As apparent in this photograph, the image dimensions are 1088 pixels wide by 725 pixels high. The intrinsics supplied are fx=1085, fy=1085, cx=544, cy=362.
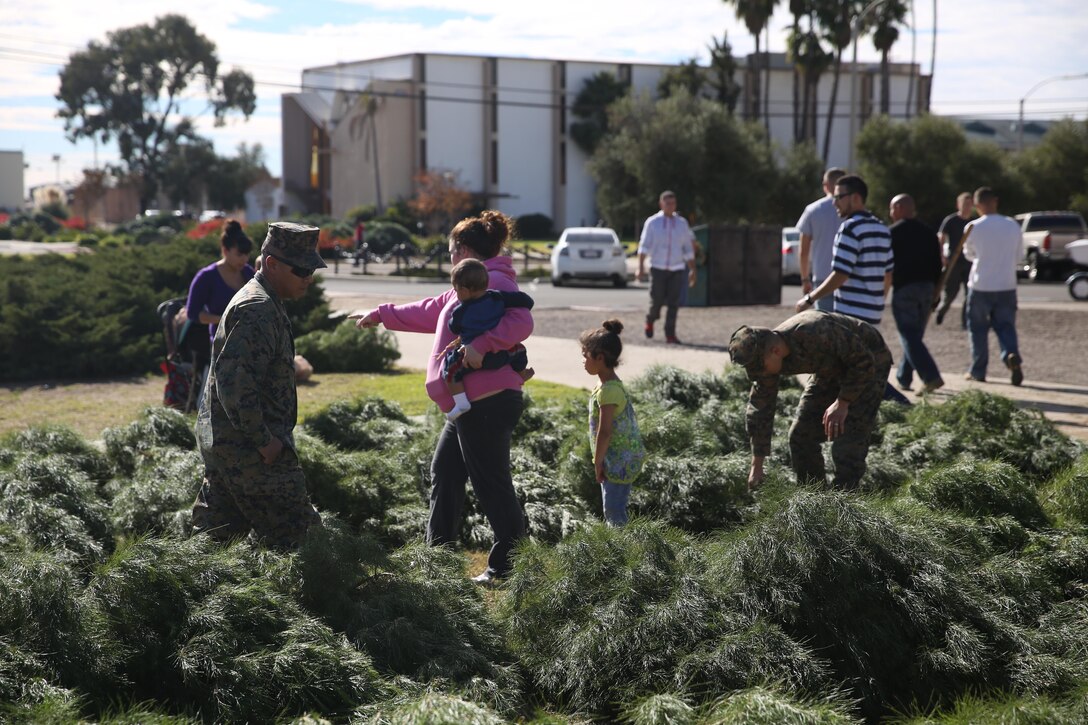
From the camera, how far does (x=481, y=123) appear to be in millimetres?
70375

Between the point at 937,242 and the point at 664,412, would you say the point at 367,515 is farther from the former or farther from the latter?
the point at 937,242

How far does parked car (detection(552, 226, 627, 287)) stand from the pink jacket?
22789 mm

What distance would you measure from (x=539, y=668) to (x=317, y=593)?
919mm

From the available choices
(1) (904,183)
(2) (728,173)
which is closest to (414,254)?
(2) (728,173)

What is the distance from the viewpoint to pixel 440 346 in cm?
510

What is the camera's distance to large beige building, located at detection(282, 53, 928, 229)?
6925 cm

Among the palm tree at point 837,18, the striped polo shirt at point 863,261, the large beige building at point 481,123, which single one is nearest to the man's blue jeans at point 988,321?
the striped polo shirt at point 863,261

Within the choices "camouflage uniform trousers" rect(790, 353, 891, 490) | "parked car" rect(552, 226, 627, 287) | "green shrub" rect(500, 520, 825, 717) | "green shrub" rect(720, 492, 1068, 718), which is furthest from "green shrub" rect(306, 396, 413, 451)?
"parked car" rect(552, 226, 627, 287)

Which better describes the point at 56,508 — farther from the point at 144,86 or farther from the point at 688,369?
the point at 144,86

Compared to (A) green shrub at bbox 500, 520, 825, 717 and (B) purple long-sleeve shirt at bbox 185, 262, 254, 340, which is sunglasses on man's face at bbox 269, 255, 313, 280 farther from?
(B) purple long-sleeve shirt at bbox 185, 262, 254, 340

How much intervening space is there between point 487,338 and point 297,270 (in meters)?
0.91

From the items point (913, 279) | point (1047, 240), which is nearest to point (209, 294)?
point (913, 279)

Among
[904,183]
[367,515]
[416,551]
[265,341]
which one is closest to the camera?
[265,341]

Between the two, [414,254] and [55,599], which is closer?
[55,599]
